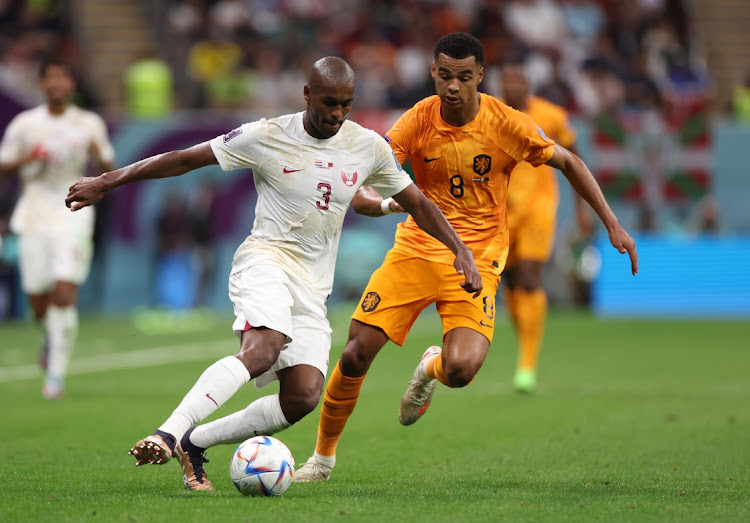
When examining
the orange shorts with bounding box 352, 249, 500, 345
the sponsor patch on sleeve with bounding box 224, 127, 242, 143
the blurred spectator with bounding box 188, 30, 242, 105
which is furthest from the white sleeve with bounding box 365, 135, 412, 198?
the blurred spectator with bounding box 188, 30, 242, 105

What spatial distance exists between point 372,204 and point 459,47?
109 centimetres

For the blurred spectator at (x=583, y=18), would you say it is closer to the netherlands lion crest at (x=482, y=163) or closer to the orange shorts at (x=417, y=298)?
the netherlands lion crest at (x=482, y=163)

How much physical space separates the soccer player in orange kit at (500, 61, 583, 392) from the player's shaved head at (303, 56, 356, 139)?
4972 millimetres

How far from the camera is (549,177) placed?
37.9 ft

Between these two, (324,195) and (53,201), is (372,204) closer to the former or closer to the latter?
(324,195)

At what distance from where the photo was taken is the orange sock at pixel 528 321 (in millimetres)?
11258

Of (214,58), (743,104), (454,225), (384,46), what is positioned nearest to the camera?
(454,225)

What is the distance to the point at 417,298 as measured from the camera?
7586 millimetres

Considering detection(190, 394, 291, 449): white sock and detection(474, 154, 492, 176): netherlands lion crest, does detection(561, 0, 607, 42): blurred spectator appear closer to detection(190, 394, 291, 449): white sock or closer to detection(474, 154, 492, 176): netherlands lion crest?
detection(474, 154, 492, 176): netherlands lion crest

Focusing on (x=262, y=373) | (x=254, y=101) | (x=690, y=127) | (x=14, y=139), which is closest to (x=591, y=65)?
(x=690, y=127)

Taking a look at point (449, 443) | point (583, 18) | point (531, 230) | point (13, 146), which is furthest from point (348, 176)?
point (583, 18)

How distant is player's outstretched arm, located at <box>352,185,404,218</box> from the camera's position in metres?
7.27

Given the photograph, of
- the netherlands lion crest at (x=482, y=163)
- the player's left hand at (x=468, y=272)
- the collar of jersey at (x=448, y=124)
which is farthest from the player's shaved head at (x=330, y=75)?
the netherlands lion crest at (x=482, y=163)

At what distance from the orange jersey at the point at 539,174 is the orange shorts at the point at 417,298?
379 centimetres
